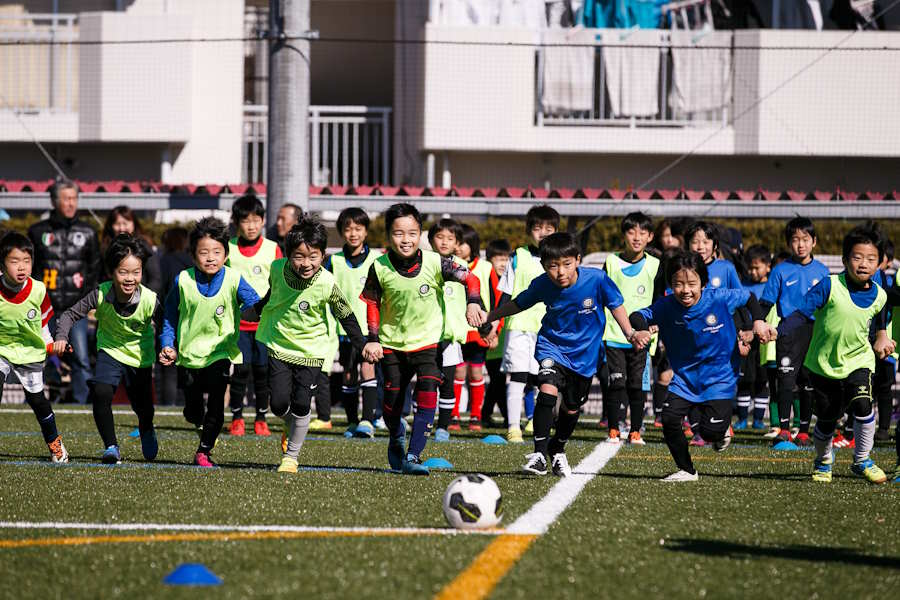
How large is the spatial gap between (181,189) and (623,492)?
38.3 feet

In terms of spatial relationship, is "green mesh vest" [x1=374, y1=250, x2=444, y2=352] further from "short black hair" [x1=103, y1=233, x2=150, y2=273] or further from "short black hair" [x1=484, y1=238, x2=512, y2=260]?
"short black hair" [x1=484, y1=238, x2=512, y2=260]

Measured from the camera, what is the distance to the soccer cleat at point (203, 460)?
806 cm

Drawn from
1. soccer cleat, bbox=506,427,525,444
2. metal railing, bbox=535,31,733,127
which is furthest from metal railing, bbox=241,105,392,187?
soccer cleat, bbox=506,427,525,444

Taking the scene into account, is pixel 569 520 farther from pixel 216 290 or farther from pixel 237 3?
pixel 237 3

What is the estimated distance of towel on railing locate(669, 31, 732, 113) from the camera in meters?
20.9

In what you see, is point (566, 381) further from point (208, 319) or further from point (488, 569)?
point (488, 569)

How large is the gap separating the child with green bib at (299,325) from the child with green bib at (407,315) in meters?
0.22

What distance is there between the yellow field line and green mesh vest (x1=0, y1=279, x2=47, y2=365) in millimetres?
4046

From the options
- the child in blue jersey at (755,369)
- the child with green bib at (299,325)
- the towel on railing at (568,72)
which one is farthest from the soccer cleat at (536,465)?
the towel on railing at (568,72)

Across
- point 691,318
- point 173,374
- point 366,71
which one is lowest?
point 173,374

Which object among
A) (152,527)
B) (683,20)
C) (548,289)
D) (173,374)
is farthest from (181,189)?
(152,527)

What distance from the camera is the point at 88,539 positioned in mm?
5336

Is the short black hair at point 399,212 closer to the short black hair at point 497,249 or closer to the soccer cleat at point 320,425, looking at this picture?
the soccer cleat at point 320,425

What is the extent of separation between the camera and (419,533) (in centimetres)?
556
